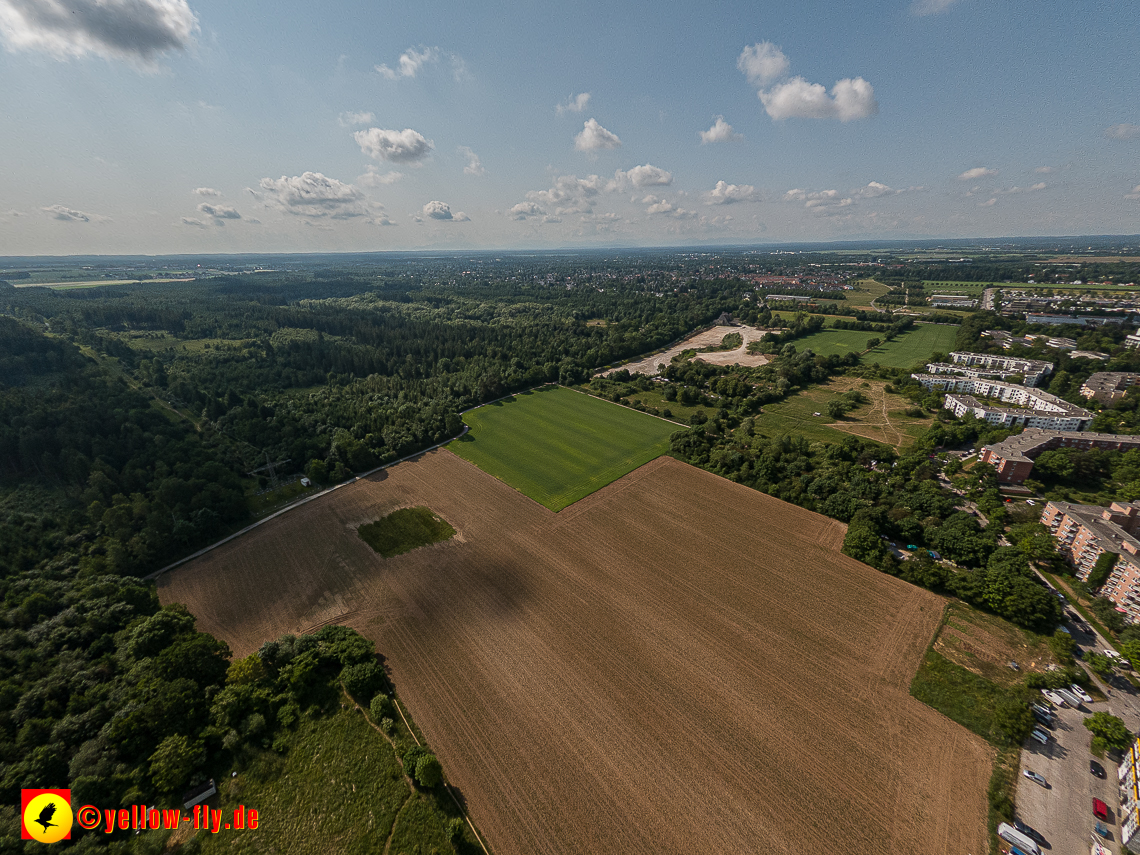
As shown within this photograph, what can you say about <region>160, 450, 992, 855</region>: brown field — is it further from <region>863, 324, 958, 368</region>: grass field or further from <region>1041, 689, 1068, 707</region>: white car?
<region>863, 324, 958, 368</region>: grass field

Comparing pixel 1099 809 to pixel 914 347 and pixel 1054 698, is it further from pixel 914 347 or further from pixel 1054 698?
pixel 914 347

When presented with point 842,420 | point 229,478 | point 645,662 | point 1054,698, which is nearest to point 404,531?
point 229,478

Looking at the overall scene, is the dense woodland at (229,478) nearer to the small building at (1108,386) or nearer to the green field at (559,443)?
the small building at (1108,386)

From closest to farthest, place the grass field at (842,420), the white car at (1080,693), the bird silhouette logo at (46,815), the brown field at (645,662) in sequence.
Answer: the bird silhouette logo at (46,815) → the brown field at (645,662) → the white car at (1080,693) → the grass field at (842,420)

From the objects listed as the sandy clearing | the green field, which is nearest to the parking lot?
the green field

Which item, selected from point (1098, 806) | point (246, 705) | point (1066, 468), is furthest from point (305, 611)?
point (1066, 468)

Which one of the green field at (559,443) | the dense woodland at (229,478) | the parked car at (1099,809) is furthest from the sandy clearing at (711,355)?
the parked car at (1099,809)
